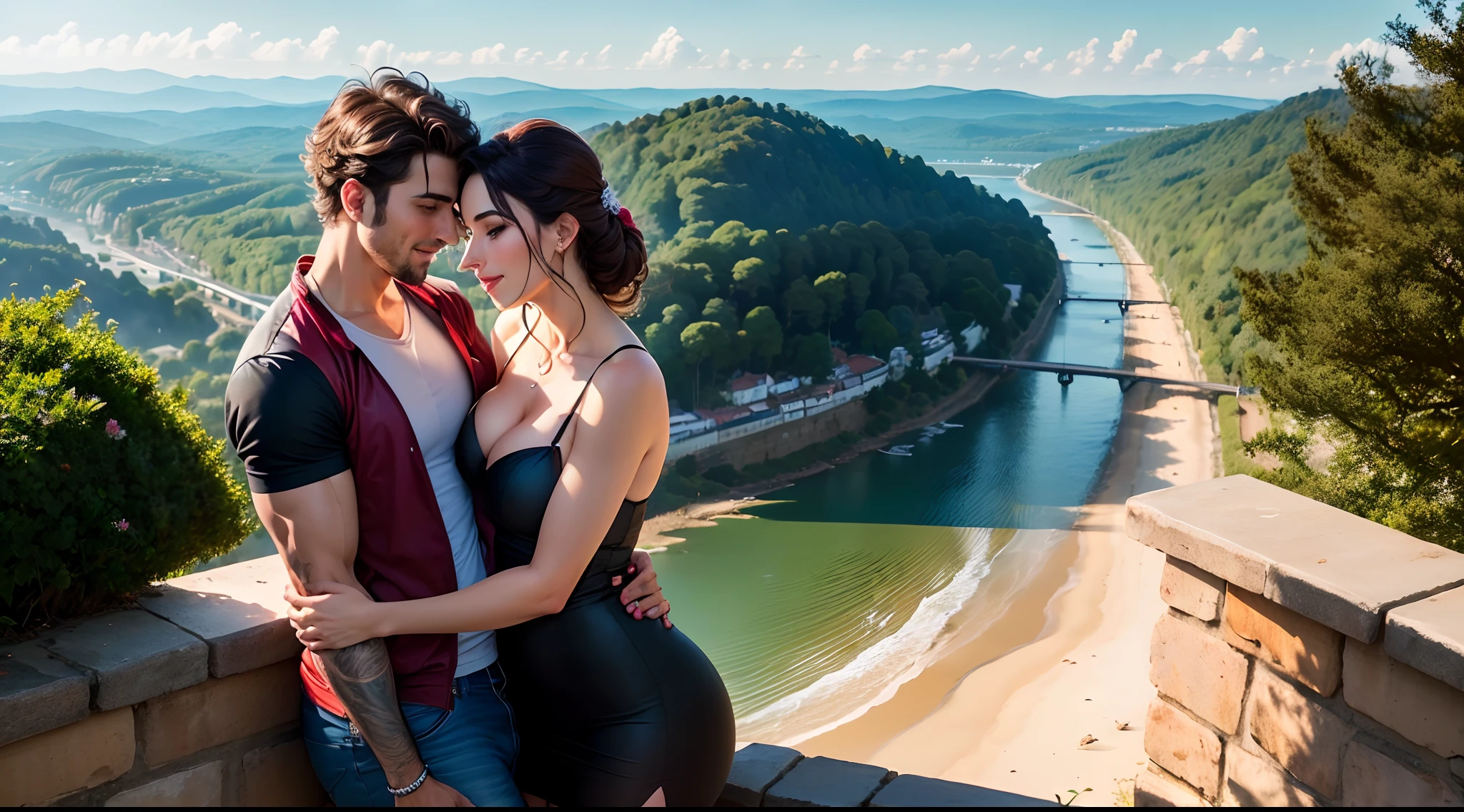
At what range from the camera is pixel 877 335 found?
141 ft

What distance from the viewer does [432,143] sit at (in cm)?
187

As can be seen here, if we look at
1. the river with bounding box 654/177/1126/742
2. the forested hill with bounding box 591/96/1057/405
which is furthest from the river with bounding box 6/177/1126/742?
the forested hill with bounding box 591/96/1057/405

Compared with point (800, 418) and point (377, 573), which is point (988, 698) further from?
point (800, 418)

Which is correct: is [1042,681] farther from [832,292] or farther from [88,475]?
[832,292]

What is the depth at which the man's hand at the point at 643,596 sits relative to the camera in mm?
1953

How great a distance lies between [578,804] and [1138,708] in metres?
16.4

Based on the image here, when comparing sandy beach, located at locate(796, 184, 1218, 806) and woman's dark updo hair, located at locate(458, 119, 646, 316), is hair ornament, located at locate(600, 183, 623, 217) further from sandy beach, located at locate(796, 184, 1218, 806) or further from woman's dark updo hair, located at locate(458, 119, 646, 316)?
sandy beach, located at locate(796, 184, 1218, 806)

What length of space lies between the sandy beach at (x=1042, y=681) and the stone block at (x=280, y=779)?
3.54 m

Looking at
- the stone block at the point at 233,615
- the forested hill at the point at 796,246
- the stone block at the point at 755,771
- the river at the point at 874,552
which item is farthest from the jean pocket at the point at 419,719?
the forested hill at the point at 796,246

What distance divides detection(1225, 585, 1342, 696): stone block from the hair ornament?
1.67 m

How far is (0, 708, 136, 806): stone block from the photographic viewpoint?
172 cm

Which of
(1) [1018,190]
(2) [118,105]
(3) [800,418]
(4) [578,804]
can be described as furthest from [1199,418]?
(1) [1018,190]

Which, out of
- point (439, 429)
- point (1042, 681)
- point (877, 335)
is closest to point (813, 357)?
point (877, 335)

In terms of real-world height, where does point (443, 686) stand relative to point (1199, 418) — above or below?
above
